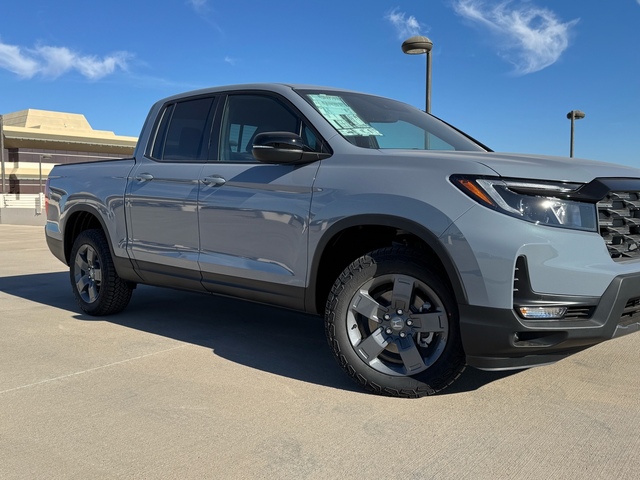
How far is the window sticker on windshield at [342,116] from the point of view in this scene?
3.92 metres

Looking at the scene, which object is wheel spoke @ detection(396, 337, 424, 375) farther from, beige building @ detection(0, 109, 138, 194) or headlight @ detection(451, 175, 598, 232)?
beige building @ detection(0, 109, 138, 194)

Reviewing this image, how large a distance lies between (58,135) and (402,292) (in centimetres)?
4848

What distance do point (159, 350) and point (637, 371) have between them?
10.5 feet

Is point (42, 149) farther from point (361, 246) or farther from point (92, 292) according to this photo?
point (361, 246)

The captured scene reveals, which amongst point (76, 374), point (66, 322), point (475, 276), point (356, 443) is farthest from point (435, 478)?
point (66, 322)

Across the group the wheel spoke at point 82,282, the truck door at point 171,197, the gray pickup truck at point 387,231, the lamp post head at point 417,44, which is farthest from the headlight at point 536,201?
the lamp post head at point 417,44

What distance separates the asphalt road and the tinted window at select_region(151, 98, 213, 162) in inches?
55.9

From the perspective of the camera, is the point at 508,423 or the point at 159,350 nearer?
the point at 508,423

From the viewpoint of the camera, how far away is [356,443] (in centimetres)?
281

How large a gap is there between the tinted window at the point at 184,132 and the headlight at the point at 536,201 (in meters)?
2.30

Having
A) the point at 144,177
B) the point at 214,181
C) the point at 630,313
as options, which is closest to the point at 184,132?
the point at 144,177

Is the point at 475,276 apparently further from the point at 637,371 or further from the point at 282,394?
the point at 637,371

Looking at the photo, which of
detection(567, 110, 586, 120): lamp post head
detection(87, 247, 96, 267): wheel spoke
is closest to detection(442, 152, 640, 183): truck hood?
detection(87, 247, 96, 267): wheel spoke

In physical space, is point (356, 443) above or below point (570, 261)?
below
